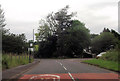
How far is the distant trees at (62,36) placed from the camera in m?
64.7

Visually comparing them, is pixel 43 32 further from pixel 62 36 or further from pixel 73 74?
pixel 73 74

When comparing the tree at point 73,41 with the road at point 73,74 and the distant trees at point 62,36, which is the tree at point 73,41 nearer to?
the distant trees at point 62,36

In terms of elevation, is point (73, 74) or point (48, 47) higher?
point (48, 47)

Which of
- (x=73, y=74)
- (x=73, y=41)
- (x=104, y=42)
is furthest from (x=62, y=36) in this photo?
(x=73, y=74)

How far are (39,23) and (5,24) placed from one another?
98.6ft

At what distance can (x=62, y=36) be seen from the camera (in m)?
64.5

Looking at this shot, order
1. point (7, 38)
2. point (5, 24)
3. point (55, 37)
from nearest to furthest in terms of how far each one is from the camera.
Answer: point (5, 24)
point (7, 38)
point (55, 37)

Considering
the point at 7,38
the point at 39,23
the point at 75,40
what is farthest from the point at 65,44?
the point at 7,38

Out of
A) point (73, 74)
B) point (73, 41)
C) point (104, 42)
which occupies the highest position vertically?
point (73, 41)

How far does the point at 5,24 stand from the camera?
42875mm

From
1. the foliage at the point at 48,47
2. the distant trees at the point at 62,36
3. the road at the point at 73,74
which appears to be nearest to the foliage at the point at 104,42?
the distant trees at the point at 62,36

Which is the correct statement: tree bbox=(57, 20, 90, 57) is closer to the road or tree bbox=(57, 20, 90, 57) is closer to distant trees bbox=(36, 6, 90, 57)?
distant trees bbox=(36, 6, 90, 57)

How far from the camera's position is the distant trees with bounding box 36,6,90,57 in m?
64.7

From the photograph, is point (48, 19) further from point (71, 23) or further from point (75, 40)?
point (75, 40)
